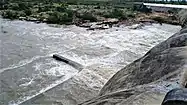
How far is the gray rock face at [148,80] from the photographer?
19.5 ft

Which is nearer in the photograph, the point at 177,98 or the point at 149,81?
the point at 177,98

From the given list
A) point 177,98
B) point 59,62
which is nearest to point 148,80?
point 177,98

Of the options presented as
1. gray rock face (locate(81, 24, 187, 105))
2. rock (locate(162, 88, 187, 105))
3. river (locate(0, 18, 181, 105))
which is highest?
rock (locate(162, 88, 187, 105))

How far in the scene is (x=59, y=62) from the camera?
14812 mm

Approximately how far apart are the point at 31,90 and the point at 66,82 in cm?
161

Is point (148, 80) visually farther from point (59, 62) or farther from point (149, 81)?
point (59, 62)

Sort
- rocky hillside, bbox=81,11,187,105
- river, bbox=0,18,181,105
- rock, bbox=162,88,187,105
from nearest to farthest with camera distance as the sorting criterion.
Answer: rock, bbox=162,88,187,105
rocky hillside, bbox=81,11,187,105
river, bbox=0,18,181,105

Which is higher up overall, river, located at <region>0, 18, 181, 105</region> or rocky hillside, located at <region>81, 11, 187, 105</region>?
rocky hillside, located at <region>81, 11, 187, 105</region>

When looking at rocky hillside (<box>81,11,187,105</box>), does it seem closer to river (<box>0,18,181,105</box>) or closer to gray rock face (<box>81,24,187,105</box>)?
Result: gray rock face (<box>81,24,187,105</box>)

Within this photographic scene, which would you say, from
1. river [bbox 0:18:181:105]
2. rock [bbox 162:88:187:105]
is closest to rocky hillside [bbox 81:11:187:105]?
rock [bbox 162:88:187:105]

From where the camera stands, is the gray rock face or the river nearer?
the gray rock face

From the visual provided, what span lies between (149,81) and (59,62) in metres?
7.49

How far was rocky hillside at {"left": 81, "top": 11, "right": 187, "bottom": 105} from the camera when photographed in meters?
5.93

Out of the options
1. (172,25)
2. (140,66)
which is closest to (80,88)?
(140,66)
